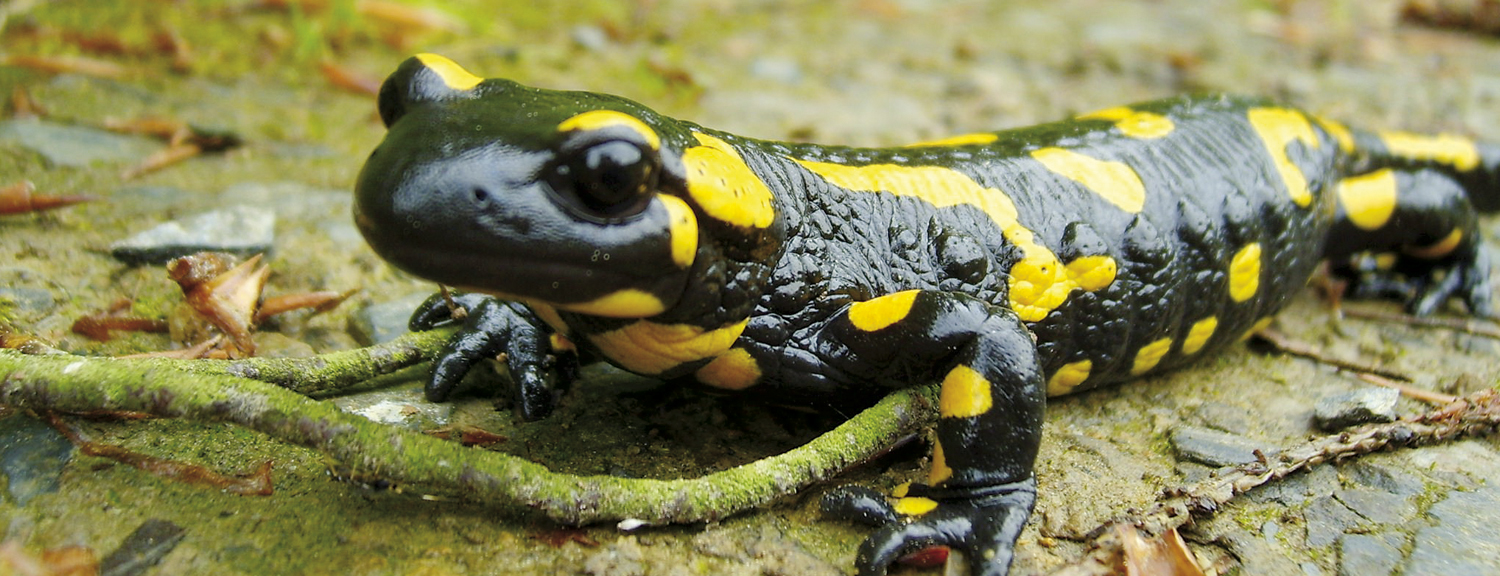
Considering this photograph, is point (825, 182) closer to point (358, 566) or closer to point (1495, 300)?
point (358, 566)

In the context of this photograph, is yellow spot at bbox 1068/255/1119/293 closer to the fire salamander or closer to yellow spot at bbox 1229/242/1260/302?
the fire salamander

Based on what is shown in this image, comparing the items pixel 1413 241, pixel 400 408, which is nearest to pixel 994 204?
pixel 400 408

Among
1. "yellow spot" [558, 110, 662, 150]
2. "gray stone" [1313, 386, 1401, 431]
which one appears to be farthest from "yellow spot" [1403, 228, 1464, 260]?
"yellow spot" [558, 110, 662, 150]

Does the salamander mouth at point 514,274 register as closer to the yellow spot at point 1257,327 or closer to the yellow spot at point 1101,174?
the yellow spot at point 1101,174

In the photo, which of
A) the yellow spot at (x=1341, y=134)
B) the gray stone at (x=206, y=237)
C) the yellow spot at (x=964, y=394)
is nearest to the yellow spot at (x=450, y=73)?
the yellow spot at (x=964, y=394)

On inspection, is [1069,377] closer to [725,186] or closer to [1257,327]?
[1257,327]

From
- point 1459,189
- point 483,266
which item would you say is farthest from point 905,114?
point 483,266
